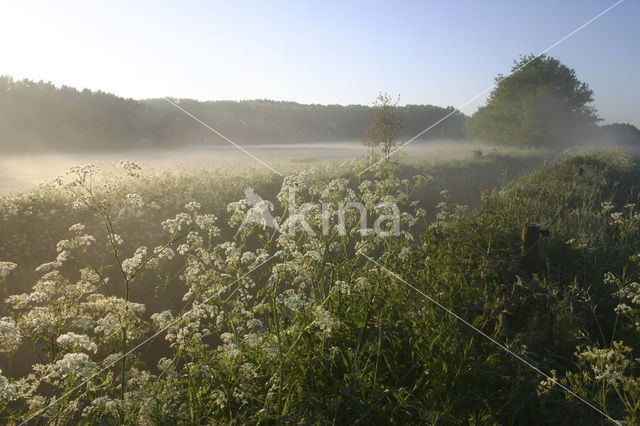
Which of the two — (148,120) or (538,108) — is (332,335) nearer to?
(148,120)

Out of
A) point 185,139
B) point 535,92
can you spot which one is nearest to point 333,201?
point 185,139

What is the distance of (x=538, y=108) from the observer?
24188 mm

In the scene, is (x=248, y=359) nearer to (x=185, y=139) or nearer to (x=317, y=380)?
(x=317, y=380)

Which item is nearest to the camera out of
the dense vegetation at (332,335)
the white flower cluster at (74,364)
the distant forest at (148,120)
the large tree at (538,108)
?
the white flower cluster at (74,364)

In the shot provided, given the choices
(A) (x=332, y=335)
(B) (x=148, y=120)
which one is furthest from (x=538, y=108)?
(A) (x=332, y=335)

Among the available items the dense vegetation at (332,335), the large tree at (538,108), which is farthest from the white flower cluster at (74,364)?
the large tree at (538,108)

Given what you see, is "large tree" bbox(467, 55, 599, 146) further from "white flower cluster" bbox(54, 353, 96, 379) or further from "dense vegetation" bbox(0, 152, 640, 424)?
"white flower cluster" bbox(54, 353, 96, 379)

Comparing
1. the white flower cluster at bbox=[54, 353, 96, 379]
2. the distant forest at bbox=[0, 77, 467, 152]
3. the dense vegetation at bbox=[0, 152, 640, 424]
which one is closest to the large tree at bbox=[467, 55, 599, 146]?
the distant forest at bbox=[0, 77, 467, 152]

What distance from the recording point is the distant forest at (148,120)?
1030 centimetres

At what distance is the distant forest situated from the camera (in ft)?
33.8

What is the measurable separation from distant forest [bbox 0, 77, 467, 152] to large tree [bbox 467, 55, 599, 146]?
5.97 meters

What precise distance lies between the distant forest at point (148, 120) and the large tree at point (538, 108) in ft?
19.6

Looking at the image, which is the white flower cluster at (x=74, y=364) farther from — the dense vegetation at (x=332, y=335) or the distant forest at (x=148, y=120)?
the distant forest at (x=148, y=120)

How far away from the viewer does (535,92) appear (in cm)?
2456
